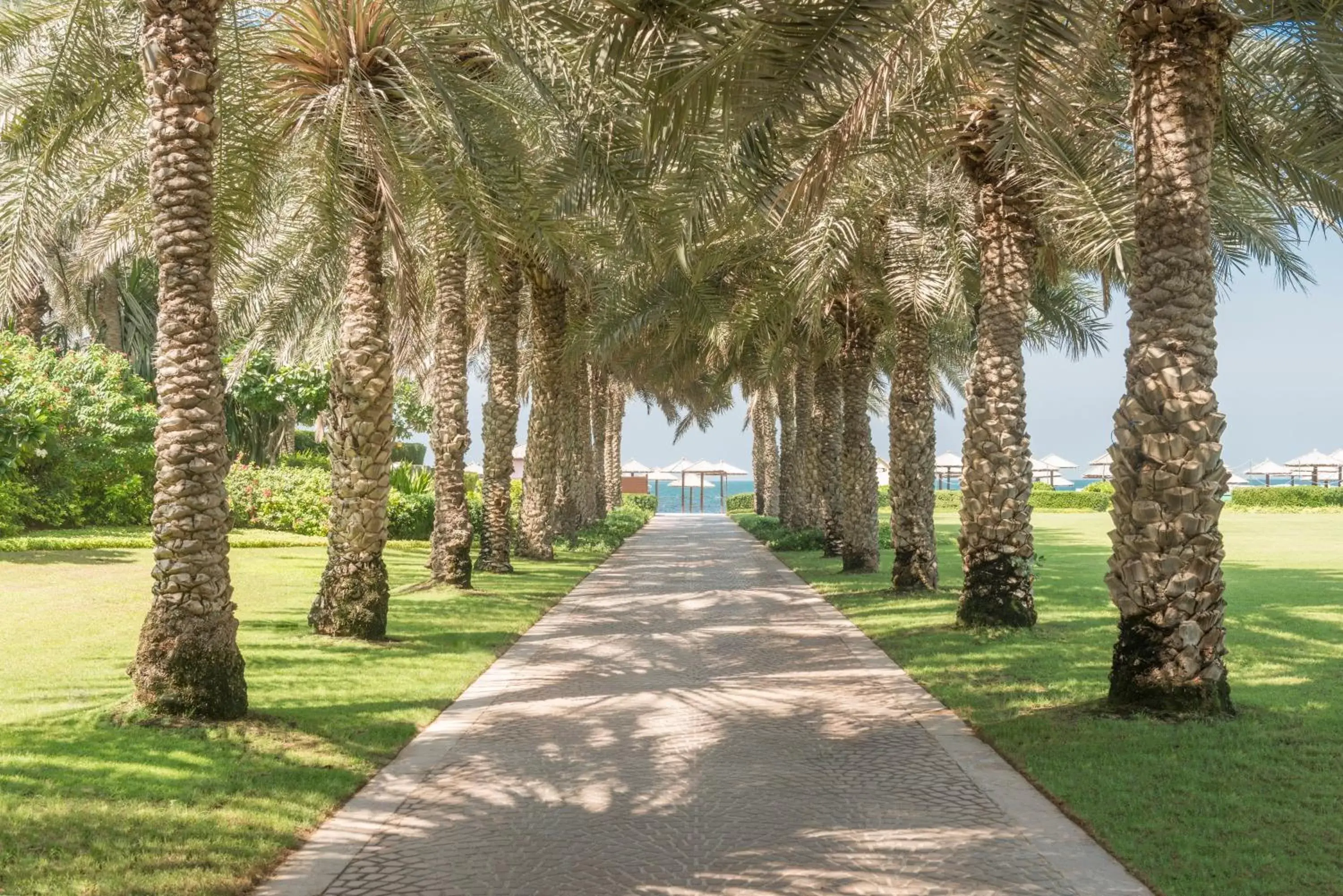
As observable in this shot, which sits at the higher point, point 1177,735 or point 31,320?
point 31,320

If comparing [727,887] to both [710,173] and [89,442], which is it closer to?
[710,173]

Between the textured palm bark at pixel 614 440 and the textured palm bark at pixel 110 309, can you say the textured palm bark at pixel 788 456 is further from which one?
the textured palm bark at pixel 110 309

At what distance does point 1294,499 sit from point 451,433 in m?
45.6

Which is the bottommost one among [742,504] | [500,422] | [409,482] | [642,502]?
[742,504]

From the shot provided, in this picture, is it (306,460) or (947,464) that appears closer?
(306,460)

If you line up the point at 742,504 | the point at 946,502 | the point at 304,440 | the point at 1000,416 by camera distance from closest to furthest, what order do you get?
the point at 1000,416 < the point at 304,440 < the point at 946,502 < the point at 742,504

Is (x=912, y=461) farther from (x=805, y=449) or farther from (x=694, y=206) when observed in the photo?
(x=805, y=449)

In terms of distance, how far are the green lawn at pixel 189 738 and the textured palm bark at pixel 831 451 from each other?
32.1 ft

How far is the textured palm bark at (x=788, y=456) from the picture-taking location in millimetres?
29984

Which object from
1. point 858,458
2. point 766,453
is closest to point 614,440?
point 766,453

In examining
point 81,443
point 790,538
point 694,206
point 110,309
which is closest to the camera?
point 694,206

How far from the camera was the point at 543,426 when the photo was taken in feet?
71.4

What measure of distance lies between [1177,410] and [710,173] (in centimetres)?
420

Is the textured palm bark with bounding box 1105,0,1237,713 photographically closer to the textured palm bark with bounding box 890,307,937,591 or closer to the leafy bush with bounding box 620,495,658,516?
the textured palm bark with bounding box 890,307,937,591
